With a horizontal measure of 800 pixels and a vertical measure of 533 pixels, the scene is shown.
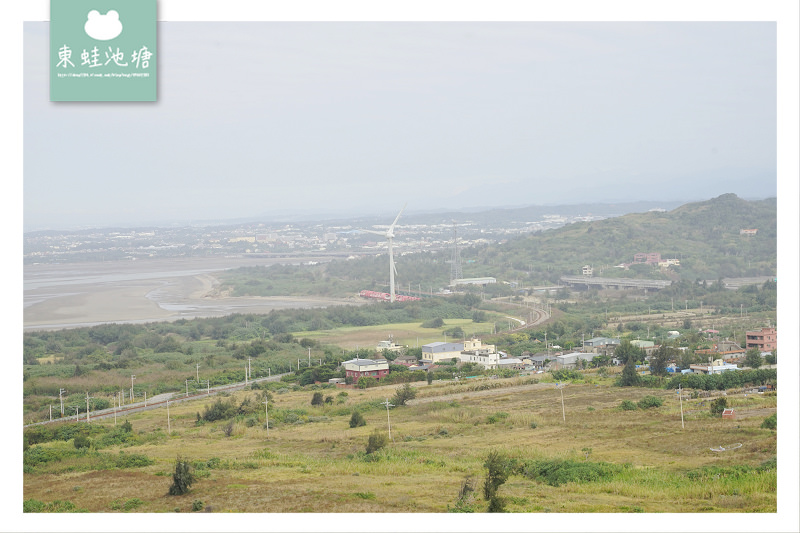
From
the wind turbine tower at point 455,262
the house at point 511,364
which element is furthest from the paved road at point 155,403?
the wind turbine tower at point 455,262

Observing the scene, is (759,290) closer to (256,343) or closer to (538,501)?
(256,343)

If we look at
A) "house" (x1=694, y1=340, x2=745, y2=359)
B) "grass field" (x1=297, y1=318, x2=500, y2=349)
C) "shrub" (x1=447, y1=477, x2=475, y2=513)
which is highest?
"shrub" (x1=447, y1=477, x2=475, y2=513)

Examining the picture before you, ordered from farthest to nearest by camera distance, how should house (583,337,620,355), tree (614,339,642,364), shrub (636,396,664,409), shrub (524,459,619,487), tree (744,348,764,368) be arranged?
house (583,337,620,355) < tree (614,339,642,364) < tree (744,348,764,368) < shrub (636,396,664,409) < shrub (524,459,619,487)

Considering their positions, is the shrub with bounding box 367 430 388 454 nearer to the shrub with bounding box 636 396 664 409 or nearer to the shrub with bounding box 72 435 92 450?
the shrub with bounding box 72 435 92 450

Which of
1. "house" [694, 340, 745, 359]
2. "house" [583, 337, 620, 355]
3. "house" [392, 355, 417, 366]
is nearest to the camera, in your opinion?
"house" [694, 340, 745, 359]

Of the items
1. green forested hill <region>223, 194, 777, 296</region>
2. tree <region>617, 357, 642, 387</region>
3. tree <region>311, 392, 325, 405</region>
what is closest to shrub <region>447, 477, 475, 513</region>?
tree <region>311, 392, 325, 405</region>

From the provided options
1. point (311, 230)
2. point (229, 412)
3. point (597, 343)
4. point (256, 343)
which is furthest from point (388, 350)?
point (311, 230)

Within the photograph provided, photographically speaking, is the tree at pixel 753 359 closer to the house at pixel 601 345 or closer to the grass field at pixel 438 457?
the grass field at pixel 438 457
